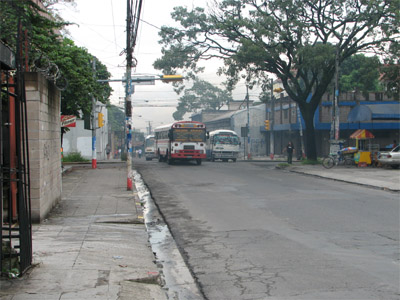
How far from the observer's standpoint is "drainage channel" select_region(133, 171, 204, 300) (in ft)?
21.4

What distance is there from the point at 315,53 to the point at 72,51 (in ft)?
47.5

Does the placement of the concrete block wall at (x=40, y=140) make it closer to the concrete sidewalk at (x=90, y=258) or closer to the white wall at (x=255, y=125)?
the concrete sidewalk at (x=90, y=258)

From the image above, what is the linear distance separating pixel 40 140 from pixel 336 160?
22.3 metres

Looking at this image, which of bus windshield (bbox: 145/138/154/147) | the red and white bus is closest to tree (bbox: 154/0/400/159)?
the red and white bus

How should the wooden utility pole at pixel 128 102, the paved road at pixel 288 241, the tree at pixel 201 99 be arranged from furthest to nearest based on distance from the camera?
the tree at pixel 201 99
the wooden utility pole at pixel 128 102
the paved road at pixel 288 241

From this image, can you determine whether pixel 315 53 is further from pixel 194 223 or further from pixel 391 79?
pixel 194 223

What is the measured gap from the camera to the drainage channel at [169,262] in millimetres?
6531

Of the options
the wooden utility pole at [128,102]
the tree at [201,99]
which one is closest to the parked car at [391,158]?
the wooden utility pole at [128,102]

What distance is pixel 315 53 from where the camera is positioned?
28656mm

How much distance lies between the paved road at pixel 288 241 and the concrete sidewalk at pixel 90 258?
86cm

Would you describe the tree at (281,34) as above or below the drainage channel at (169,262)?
above

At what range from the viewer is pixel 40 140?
36.1 feet

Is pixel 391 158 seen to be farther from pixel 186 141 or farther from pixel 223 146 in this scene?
pixel 223 146

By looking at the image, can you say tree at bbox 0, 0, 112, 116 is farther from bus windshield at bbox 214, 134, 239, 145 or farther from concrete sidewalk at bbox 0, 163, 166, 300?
bus windshield at bbox 214, 134, 239, 145
